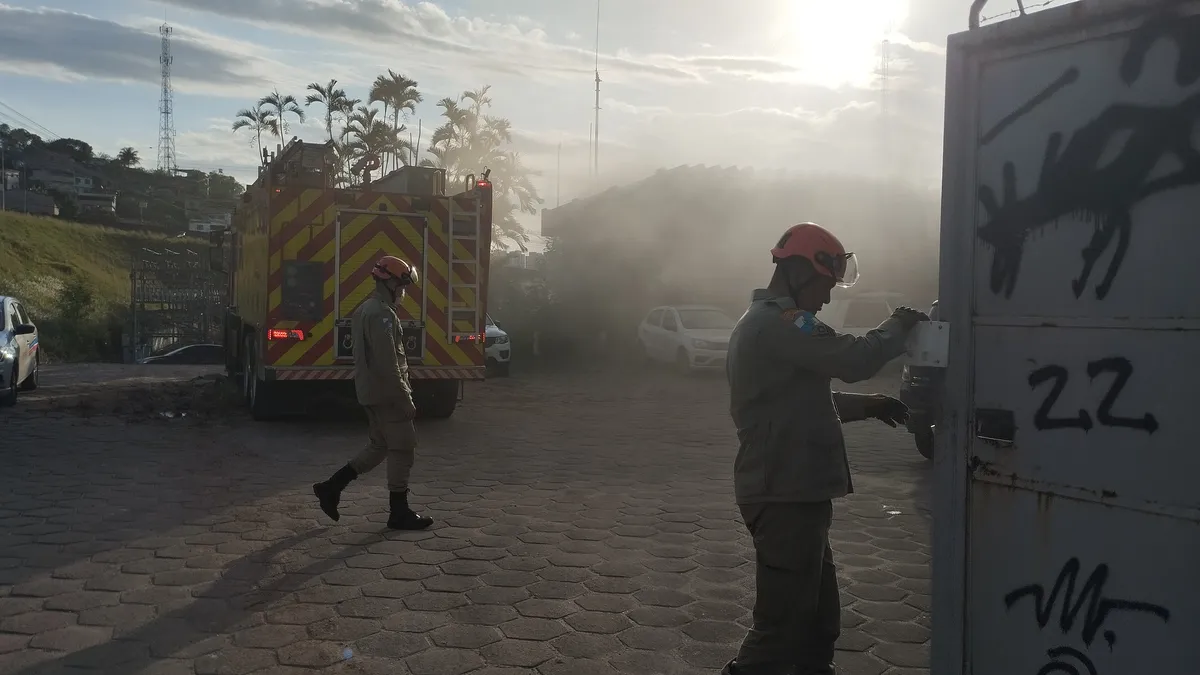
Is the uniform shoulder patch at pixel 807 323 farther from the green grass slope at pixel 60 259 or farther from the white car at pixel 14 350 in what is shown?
the green grass slope at pixel 60 259

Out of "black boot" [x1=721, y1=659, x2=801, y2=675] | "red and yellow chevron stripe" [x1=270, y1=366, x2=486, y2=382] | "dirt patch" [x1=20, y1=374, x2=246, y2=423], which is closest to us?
"black boot" [x1=721, y1=659, x2=801, y2=675]

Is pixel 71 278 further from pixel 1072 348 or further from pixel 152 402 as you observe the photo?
pixel 1072 348

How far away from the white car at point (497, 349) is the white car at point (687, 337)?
335 cm

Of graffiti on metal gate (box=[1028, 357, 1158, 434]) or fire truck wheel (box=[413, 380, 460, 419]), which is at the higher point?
graffiti on metal gate (box=[1028, 357, 1158, 434])

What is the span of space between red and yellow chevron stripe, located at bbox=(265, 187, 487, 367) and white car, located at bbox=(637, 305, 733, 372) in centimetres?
818

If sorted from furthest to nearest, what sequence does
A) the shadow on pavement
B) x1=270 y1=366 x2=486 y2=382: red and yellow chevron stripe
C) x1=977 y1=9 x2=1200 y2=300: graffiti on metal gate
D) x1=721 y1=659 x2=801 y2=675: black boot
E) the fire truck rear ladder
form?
the fire truck rear ladder → x1=270 y1=366 x2=486 y2=382: red and yellow chevron stripe → the shadow on pavement → x1=721 y1=659 x2=801 y2=675: black boot → x1=977 y1=9 x2=1200 y2=300: graffiti on metal gate

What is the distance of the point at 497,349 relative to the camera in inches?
760

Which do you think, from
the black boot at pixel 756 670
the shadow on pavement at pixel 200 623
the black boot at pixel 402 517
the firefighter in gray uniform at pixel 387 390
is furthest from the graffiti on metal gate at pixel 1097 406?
the black boot at pixel 402 517

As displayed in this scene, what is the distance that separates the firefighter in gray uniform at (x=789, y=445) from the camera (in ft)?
10.6

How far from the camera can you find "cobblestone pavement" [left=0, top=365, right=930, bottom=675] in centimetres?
427

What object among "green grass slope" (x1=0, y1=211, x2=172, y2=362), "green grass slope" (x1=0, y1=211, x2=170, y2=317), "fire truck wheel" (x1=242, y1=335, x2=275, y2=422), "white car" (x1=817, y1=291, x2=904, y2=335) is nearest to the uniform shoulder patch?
"fire truck wheel" (x1=242, y1=335, x2=275, y2=422)

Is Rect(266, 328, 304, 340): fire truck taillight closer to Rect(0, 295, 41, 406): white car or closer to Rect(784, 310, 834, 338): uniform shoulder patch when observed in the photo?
Rect(0, 295, 41, 406): white car

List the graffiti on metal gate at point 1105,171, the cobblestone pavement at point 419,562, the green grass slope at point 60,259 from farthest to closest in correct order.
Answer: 1. the green grass slope at point 60,259
2. the cobblestone pavement at point 419,562
3. the graffiti on metal gate at point 1105,171

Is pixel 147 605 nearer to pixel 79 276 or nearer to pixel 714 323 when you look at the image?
pixel 714 323
